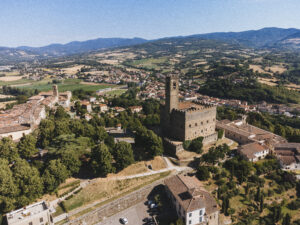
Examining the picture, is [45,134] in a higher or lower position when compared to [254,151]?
higher

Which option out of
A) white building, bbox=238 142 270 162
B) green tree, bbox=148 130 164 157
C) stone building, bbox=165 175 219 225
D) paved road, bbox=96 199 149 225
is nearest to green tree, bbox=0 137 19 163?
paved road, bbox=96 199 149 225

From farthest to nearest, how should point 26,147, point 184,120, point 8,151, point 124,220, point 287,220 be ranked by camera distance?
point 184,120, point 26,147, point 8,151, point 287,220, point 124,220

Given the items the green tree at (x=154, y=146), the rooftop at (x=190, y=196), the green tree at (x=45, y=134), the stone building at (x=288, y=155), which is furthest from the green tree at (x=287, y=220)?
the green tree at (x=45, y=134)

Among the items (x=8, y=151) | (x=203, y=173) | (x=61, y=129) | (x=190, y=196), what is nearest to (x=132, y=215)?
(x=190, y=196)

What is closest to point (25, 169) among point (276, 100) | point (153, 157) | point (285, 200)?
point (153, 157)

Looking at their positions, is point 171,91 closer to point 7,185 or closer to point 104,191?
point 104,191

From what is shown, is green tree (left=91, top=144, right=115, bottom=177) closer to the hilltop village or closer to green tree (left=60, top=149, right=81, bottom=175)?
the hilltop village
